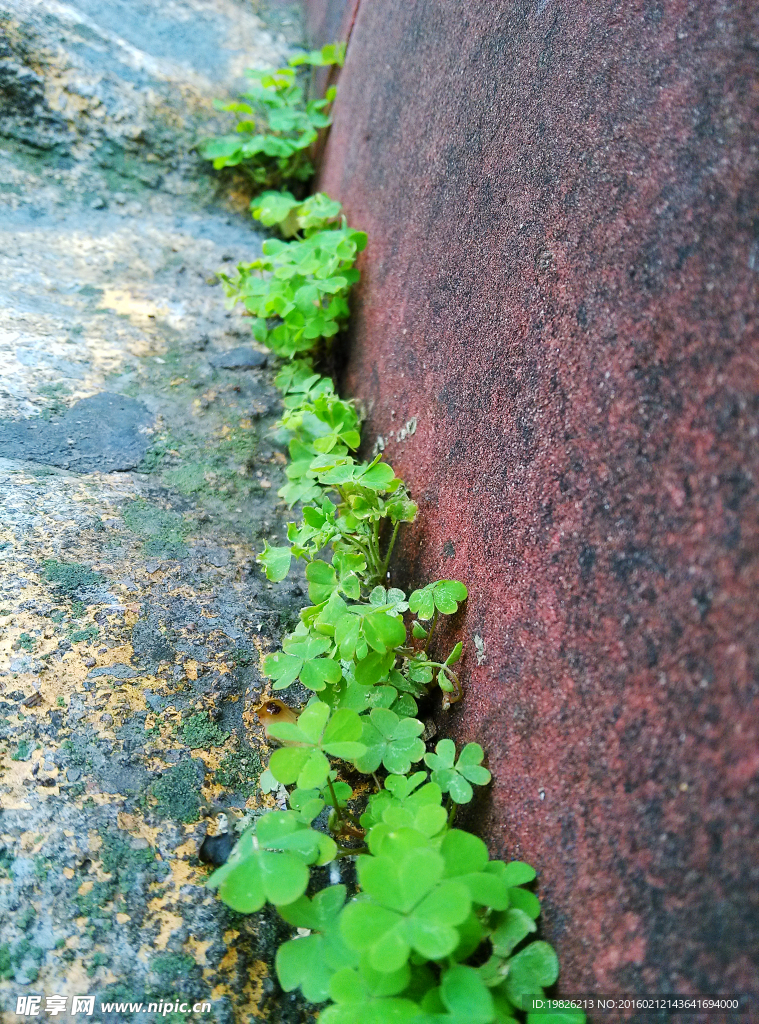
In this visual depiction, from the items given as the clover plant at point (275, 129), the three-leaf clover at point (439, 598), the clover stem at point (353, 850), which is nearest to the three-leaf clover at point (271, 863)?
the clover stem at point (353, 850)

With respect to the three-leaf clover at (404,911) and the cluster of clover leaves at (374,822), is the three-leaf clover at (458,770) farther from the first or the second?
the three-leaf clover at (404,911)

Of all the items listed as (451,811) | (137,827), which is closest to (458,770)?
(451,811)

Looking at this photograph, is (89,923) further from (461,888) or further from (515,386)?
(515,386)

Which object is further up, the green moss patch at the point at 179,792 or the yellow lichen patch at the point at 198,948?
the green moss patch at the point at 179,792

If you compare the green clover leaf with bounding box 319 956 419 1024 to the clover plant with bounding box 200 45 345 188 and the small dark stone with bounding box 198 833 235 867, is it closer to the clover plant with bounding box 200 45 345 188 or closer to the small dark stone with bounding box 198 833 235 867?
the small dark stone with bounding box 198 833 235 867

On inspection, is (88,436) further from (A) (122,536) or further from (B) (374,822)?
(B) (374,822)
